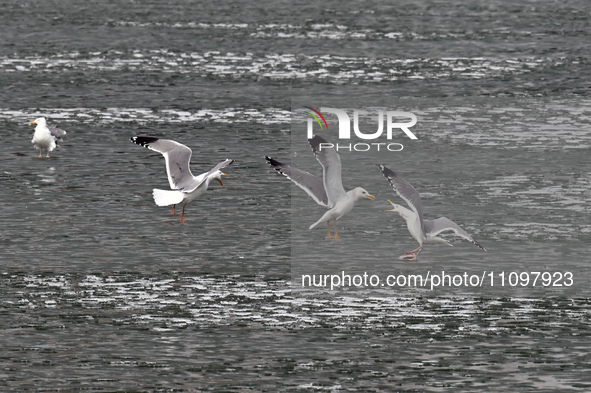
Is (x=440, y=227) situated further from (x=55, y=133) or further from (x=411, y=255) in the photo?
(x=55, y=133)

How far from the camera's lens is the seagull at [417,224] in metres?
16.6

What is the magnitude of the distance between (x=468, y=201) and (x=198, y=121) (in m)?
8.67

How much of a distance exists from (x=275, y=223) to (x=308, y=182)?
1402 millimetres

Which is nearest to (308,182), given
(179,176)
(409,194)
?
(409,194)

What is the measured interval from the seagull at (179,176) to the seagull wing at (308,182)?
929 mm

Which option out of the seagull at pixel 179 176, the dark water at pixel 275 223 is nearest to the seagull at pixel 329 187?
the dark water at pixel 275 223

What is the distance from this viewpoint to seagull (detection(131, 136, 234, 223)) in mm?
18469

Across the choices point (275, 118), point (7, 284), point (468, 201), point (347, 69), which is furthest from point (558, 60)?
point (7, 284)

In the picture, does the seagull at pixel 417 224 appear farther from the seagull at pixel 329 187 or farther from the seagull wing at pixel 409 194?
the seagull at pixel 329 187

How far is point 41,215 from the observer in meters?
19.3

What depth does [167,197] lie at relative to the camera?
1850 cm

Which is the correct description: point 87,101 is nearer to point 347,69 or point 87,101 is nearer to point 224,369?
point 347,69

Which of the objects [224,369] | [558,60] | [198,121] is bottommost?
[224,369]

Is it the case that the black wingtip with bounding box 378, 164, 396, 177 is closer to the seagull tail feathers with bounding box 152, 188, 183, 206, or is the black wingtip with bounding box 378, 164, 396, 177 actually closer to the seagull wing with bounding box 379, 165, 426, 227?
the seagull wing with bounding box 379, 165, 426, 227
